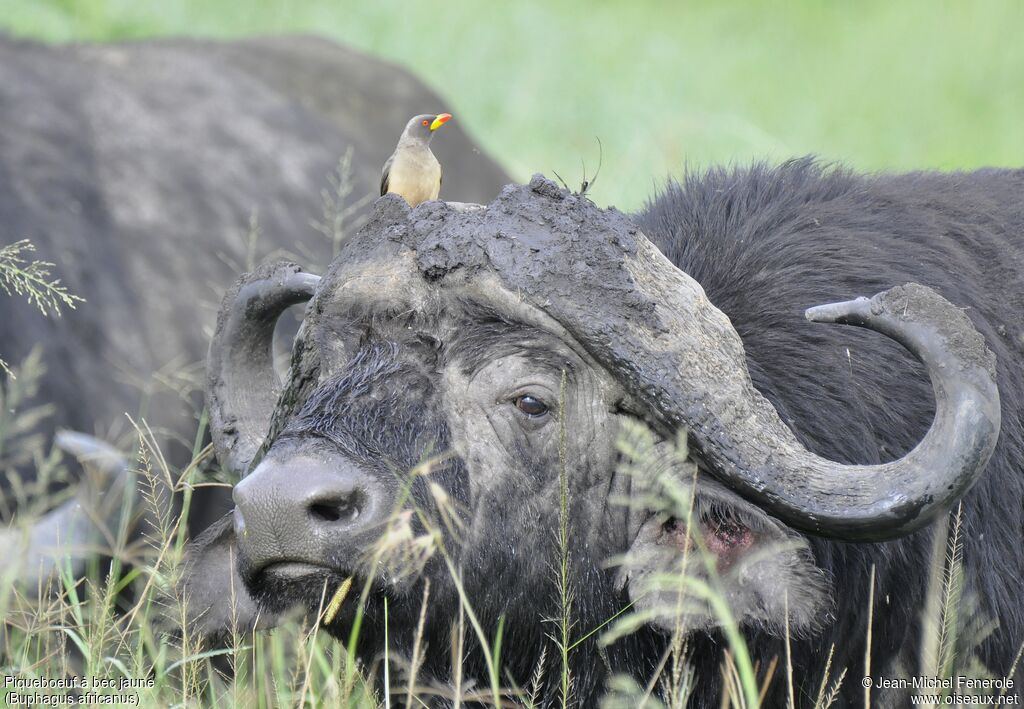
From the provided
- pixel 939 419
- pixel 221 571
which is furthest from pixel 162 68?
pixel 939 419

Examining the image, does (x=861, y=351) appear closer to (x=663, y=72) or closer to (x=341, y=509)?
(x=341, y=509)

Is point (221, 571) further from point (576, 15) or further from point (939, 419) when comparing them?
point (576, 15)

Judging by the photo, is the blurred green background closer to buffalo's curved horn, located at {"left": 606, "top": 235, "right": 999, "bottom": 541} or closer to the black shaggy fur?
the black shaggy fur

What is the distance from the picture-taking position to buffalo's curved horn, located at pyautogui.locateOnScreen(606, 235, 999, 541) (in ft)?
10.1

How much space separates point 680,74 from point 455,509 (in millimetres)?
15278

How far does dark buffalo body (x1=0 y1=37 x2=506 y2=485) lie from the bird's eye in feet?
11.4

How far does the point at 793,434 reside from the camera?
3.50 meters

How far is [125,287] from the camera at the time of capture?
7.78 meters

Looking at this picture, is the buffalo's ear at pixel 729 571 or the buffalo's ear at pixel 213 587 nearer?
the buffalo's ear at pixel 729 571

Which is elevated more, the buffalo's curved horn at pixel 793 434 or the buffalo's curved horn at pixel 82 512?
the buffalo's curved horn at pixel 793 434

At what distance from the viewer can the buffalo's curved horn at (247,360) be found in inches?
164

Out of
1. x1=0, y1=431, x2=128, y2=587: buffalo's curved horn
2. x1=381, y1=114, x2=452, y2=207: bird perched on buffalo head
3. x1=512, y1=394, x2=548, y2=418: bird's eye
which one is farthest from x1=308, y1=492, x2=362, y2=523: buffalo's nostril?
x1=0, y1=431, x2=128, y2=587: buffalo's curved horn

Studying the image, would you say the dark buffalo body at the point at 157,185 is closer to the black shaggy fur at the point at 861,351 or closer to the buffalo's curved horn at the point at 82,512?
the buffalo's curved horn at the point at 82,512

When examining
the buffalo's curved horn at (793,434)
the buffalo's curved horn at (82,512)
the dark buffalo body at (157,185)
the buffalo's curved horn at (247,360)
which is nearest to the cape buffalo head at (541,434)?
the buffalo's curved horn at (793,434)
